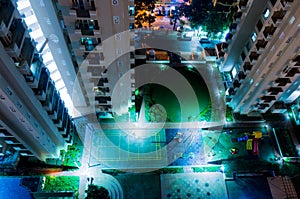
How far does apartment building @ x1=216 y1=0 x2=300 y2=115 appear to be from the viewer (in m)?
39.4

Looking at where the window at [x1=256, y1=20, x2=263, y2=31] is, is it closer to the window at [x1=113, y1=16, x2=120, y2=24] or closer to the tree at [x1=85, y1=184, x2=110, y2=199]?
the window at [x1=113, y1=16, x2=120, y2=24]

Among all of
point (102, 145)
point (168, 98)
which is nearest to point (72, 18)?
point (102, 145)

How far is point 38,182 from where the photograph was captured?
1821 inches

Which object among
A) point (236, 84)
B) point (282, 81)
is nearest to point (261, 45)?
point (282, 81)

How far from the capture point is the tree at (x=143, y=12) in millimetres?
68625

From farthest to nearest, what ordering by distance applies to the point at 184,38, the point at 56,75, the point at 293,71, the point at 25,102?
1. the point at 184,38
2. the point at 56,75
3. the point at 293,71
4. the point at 25,102

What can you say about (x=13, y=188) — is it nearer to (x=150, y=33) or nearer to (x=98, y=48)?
(x=98, y=48)

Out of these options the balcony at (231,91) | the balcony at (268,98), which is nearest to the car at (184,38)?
the balcony at (231,91)

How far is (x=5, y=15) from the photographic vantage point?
27.1m

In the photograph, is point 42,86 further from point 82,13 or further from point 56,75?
point 56,75

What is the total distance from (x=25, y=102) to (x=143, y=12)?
1721 inches

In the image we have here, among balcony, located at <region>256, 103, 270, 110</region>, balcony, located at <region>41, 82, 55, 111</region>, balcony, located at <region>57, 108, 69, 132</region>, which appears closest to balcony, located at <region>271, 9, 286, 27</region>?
balcony, located at <region>256, 103, 270, 110</region>

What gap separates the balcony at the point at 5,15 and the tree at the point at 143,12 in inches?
1674

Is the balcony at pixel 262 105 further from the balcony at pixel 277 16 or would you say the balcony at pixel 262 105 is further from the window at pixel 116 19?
the window at pixel 116 19
